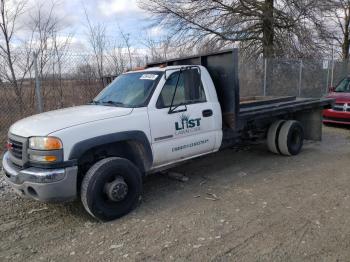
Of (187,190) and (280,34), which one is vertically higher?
(280,34)

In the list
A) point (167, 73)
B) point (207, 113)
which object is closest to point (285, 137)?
point (207, 113)

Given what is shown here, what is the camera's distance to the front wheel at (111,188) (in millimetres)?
3926

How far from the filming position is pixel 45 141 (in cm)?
369

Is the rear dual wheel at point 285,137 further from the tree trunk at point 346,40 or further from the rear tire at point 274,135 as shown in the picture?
the tree trunk at point 346,40

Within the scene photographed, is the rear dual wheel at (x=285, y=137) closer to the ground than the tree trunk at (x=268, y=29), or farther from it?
closer to the ground

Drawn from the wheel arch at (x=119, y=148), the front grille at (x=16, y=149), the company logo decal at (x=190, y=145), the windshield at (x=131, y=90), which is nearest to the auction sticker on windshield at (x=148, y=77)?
the windshield at (x=131, y=90)

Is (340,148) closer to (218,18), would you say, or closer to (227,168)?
(227,168)

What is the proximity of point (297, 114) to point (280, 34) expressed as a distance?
31.7ft

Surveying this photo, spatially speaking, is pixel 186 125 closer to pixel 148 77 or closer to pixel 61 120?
pixel 148 77

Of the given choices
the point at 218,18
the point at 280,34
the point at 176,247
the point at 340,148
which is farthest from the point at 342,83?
the point at 176,247

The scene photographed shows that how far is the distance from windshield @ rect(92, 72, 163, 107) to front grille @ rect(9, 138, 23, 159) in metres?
1.40

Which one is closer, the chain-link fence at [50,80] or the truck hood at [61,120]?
the truck hood at [61,120]

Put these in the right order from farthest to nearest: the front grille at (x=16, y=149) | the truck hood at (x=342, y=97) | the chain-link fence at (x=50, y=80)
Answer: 1. the truck hood at (x=342, y=97)
2. the chain-link fence at (x=50, y=80)
3. the front grille at (x=16, y=149)

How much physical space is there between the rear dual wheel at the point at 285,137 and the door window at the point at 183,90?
7.90ft
